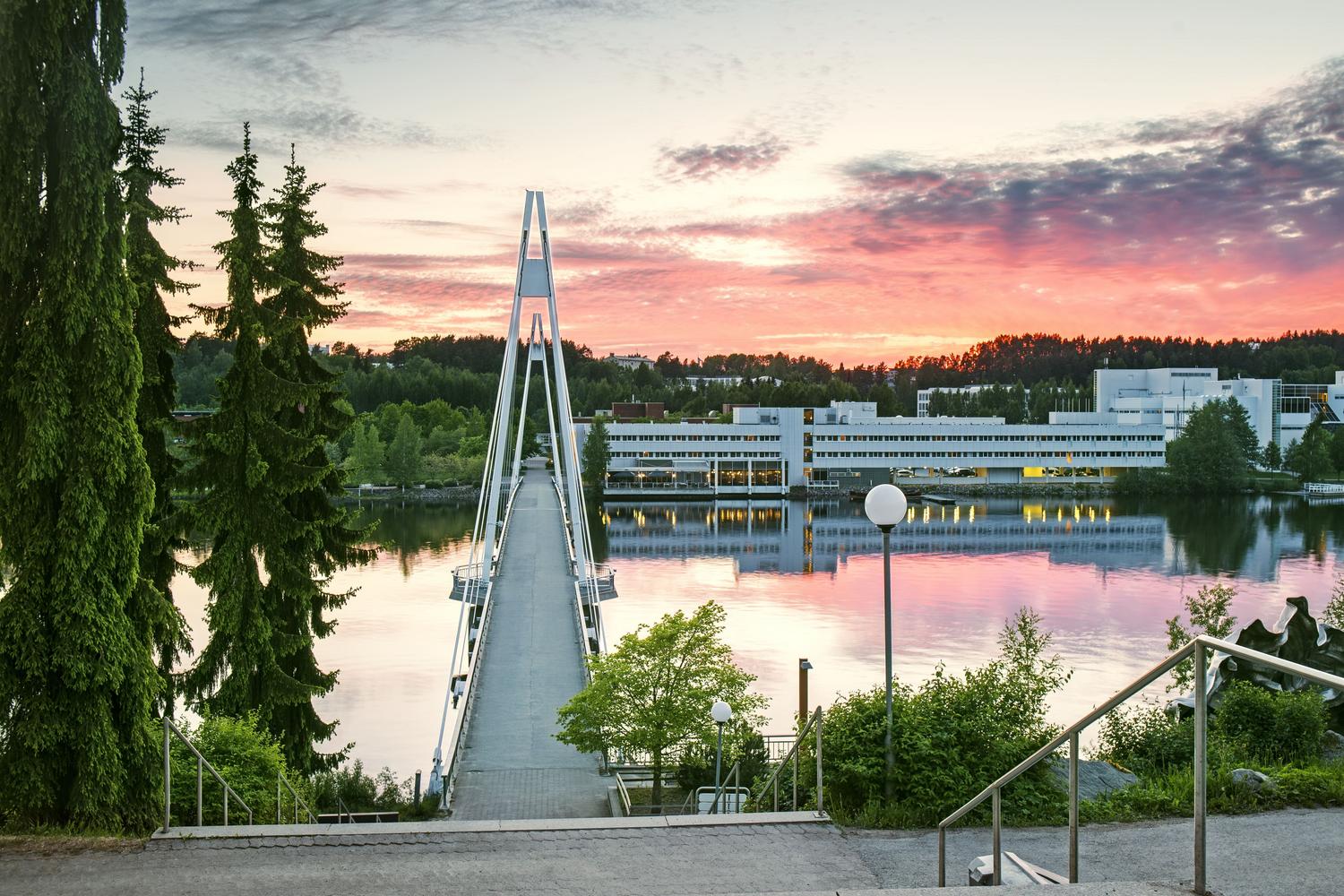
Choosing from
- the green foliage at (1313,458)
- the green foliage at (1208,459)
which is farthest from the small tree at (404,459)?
the green foliage at (1313,458)

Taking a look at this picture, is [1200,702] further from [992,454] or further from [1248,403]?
[1248,403]

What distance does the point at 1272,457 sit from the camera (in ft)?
272

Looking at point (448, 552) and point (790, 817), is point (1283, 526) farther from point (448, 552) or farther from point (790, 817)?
point (790, 817)

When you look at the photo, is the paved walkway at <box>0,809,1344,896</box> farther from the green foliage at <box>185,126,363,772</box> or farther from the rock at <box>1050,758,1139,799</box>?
the green foliage at <box>185,126,363,772</box>

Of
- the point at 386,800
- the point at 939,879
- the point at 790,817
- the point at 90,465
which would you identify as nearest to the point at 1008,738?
the point at 790,817

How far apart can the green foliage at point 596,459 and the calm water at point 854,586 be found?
641 cm

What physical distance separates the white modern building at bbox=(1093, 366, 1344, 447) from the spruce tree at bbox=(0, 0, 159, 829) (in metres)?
86.0

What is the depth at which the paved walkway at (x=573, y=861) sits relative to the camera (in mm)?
4656

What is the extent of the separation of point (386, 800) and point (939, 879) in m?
9.79

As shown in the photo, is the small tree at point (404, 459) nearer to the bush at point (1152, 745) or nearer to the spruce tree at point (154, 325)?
the spruce tree at point (154, 325)

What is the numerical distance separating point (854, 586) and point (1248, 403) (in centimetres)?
6635

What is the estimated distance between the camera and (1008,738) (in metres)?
6.59

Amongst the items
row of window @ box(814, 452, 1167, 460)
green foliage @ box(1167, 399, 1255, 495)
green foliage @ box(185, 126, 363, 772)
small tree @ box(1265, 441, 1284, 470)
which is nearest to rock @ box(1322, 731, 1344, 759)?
green foliage @ box(185, 126, 363, 772)

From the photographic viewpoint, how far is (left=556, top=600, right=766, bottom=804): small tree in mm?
13992
